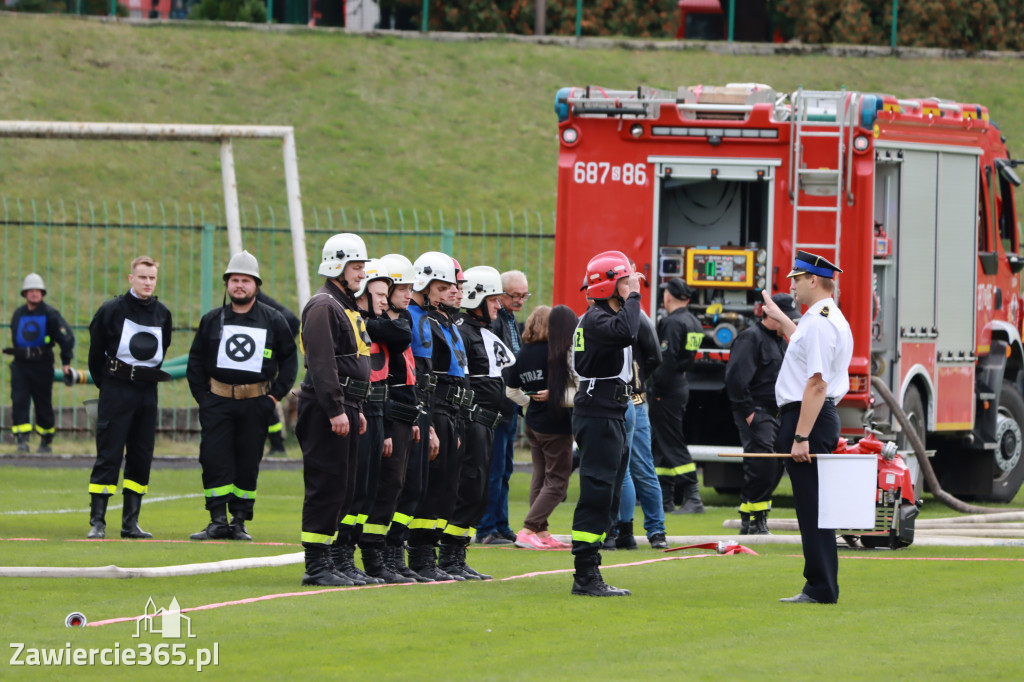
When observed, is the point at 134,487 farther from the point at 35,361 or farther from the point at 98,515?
the point at 35,361

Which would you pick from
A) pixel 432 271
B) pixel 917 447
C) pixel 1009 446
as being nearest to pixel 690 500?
pixel 917 447

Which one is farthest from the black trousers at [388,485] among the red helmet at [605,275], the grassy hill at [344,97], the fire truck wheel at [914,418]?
the grassy hill at [344,97]

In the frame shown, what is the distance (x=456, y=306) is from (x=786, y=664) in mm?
4363

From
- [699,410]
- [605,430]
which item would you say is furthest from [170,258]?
[605,430]

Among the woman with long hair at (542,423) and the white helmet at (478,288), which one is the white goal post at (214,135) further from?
the white helmet at (478,288)

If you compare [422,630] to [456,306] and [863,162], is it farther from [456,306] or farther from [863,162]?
[863,162]

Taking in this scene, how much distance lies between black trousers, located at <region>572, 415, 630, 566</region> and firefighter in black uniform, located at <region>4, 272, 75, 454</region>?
1217 centimetres

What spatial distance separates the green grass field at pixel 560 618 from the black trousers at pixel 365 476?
0.53m

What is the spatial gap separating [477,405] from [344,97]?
2771 centimetres

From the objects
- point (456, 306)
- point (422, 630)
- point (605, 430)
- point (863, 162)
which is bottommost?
point (422, 630)

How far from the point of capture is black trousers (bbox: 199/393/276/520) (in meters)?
12.1

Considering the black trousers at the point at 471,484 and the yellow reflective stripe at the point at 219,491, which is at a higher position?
the black trousers at the point at 471,484

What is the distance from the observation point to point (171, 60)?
38.2 meters

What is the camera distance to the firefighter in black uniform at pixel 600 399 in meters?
9.29
